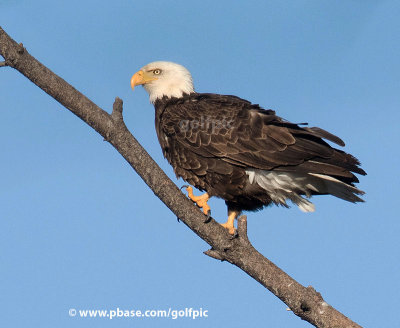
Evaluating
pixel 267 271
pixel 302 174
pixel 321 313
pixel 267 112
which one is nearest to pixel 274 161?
pixel 302 174

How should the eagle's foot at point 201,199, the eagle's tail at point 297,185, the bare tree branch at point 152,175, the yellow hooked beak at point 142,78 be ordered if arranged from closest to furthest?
the bare tree branch at point 152,175
the eagle's tail at point 297,185
the eagle's foot at point 201,199
the yellow hooked beak at point 142,78

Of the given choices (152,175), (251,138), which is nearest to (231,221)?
(251,138)

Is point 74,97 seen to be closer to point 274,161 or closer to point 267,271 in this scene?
point 274,161

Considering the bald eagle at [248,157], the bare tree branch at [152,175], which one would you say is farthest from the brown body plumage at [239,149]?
the bare tree branch at [152,175]

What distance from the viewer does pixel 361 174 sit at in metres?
6.39

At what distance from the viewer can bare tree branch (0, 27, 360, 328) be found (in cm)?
616

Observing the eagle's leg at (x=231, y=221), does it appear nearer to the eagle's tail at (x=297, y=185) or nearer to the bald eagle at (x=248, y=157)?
the bald eagle at (x=248, y=157)

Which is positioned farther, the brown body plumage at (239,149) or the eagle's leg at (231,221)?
the eagle's leg at (231,221)

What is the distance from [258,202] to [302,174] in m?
0.76

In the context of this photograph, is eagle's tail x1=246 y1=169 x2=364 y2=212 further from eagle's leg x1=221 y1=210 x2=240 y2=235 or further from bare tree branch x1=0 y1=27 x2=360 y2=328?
bare tree branch x1=0 y1=27 x2=360 y2=328

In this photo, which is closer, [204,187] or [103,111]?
[103,111]

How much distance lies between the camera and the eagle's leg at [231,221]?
6760 millimetres

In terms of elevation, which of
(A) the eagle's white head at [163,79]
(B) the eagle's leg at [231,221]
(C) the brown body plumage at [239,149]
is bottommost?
(B) the eagle's leg at [231,221]

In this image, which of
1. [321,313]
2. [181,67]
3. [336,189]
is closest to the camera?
[321,313]
